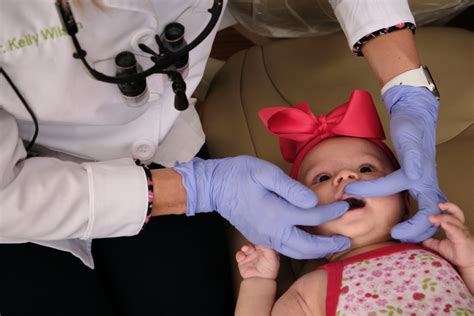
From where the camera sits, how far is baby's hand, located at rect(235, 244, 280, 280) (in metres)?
1.15

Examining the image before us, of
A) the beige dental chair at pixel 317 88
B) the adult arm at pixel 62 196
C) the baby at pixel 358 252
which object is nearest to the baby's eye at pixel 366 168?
the baby at pixel 358 252

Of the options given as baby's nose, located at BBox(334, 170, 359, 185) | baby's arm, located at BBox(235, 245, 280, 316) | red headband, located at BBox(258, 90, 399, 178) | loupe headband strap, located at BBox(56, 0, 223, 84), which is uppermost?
loupe headband strap, located at BBox(56, 0, 223, 84)

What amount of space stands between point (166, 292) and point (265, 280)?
0.22 meters

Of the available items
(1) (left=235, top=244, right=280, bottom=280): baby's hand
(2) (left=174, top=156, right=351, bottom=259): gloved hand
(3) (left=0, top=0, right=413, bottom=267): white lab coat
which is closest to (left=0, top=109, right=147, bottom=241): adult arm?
(3) (left=0, top=0, right=413, bottom=267): white lab coat

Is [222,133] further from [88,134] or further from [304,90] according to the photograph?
[88,134]

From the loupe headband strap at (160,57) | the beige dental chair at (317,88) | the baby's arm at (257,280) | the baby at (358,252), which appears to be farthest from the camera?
the beige dental chair at (317,88)

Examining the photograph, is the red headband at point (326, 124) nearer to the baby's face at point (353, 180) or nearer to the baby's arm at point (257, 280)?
the baby's face at point (353, 180)

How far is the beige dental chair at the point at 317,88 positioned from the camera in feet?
4.61

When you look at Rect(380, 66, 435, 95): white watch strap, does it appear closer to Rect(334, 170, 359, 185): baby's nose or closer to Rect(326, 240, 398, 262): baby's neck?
Rect(334, 170, 359, 185): baby's nose

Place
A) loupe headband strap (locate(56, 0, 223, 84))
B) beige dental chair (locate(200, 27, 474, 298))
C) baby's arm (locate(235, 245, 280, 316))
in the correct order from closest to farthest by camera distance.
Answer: loupe headband strap (locate(56, 0, 223, 84))
baby's arm (locate(235, 245, 280, 316))
beige dental chair (locate(200, 27, 474, 298))

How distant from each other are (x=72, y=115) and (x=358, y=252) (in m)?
0.64

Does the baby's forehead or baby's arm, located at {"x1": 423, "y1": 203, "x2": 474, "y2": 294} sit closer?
baby's arm, located at {"x1": 423, "y1": 203, "x2": 474, "y2": 294}

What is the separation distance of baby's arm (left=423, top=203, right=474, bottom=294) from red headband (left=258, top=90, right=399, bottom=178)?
0.66 feet

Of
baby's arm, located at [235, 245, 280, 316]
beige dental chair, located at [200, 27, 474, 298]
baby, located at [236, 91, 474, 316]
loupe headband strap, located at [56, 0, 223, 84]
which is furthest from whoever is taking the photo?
beige dental chair, located at [200, 27, 474, 298]
